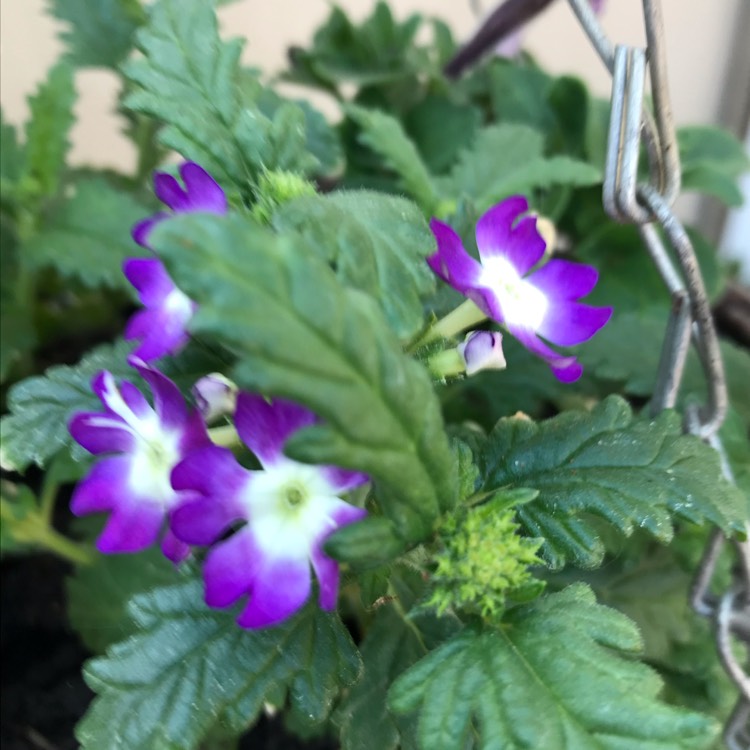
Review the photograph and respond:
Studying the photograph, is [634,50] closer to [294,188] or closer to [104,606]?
[294,188]

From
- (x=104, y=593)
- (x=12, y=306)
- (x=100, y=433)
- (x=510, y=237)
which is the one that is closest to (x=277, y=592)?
(x=100, y=433)

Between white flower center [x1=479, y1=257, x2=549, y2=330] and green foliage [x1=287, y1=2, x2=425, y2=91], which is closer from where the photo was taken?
white flower center [x1=479, y1=257, x2=549, y2=330]

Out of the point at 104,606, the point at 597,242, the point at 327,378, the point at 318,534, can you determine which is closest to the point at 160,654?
the point at 318,534

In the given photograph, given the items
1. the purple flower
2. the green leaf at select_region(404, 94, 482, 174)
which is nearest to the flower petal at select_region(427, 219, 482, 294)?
the purple flower

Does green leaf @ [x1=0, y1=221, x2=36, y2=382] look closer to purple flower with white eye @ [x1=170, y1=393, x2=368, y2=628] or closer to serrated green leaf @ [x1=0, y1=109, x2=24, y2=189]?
serrated green leaf @ [x1=0, y1=109, x2=24, y2=189]

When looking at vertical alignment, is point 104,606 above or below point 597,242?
below

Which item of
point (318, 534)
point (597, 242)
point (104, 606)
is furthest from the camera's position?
point (597, 242)

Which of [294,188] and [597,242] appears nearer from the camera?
[294,188]
